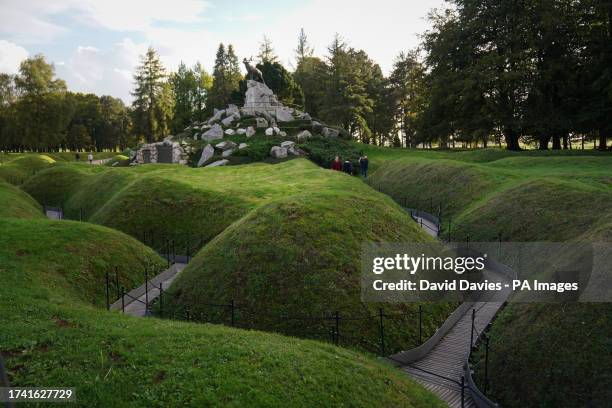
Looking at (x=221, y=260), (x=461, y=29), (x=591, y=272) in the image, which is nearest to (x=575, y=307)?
(x=591, y=272)

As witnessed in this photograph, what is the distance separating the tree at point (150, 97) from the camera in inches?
3415

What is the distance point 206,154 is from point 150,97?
123 ft

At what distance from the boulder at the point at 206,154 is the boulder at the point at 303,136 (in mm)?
12260

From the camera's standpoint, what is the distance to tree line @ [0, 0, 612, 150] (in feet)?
162

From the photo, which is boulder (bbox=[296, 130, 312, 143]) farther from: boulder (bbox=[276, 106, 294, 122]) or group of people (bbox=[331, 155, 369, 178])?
group of people (bbox=[331, 155, 369, 178])

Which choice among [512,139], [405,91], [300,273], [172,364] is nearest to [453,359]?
[300,273]

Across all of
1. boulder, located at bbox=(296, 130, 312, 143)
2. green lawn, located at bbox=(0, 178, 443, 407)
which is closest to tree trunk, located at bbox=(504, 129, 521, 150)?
boulder, located at bbox=(296, 130, 312, 143)

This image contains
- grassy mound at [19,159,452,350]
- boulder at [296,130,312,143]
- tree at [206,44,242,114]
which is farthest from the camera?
tree at [206,44,242,114]

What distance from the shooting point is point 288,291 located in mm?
17500

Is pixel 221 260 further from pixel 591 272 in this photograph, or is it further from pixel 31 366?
pixel 591 272

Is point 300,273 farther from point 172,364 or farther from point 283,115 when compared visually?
point 283,115

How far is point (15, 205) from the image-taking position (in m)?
35.8

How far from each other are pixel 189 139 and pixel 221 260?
5074cm

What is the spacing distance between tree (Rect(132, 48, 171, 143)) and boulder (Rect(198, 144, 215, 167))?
34896 millimetres
